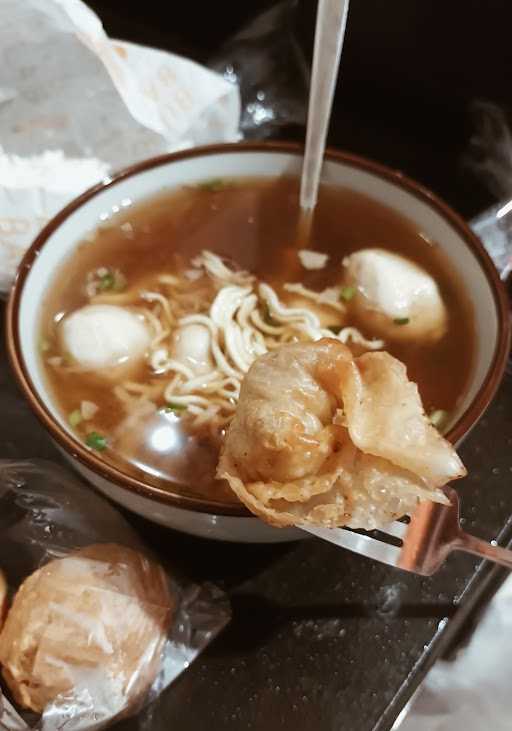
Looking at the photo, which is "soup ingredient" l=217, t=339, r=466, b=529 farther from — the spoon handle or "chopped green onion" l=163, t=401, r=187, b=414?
the spoon handle

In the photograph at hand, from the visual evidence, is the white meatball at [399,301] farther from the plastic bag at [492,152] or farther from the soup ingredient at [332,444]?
the soup ingredient at [332,444]

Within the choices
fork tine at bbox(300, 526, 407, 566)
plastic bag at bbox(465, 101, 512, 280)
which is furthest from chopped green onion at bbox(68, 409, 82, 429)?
plastic bag at bbox(465, 101, 512, 280)

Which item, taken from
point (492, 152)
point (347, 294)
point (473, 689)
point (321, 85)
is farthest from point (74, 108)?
point (473, 689)

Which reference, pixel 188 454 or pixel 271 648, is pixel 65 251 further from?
pixel 271 648

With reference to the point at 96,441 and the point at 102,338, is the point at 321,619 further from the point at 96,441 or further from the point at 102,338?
the point at 102,338

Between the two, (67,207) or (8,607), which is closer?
(8,607)

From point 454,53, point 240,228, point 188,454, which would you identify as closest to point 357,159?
point 240,228
